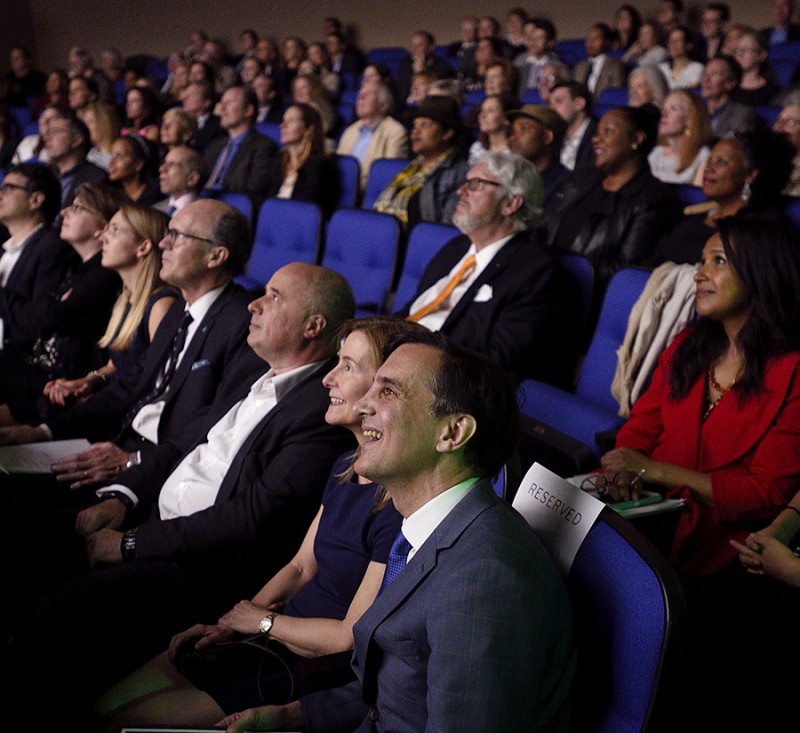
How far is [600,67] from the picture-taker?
7.75 m

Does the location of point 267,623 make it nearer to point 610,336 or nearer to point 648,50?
point 610,336

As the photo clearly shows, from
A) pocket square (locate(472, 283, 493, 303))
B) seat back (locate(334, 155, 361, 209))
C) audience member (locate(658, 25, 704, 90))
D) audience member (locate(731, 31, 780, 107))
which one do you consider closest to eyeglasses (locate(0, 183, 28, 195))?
seat back (locate(334, 155, 361, 209))

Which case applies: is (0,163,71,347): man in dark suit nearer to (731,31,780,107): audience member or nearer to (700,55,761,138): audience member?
(700,55,761,138): audience member

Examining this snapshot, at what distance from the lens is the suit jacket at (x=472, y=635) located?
3.61 ft

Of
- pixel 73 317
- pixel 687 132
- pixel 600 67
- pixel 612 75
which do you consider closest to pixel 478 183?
pixel 73 317

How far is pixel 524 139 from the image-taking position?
450 centimetres

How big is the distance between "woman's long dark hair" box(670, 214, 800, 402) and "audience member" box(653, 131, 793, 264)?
1185 mm

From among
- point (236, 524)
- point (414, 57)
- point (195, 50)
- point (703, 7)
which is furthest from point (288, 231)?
point (195, 50)

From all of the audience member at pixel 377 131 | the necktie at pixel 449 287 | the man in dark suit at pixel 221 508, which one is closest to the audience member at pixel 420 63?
the audience member at pixel 377 131

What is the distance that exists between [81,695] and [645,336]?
1729 millimetres

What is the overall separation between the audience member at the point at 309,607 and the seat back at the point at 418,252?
1709mm

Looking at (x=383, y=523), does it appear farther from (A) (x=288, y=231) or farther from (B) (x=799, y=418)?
(A) (x=288, y=231)

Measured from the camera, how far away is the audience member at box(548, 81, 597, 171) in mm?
5320

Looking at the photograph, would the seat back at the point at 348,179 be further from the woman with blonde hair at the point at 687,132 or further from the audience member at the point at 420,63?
the audience member at the point at 420,63
